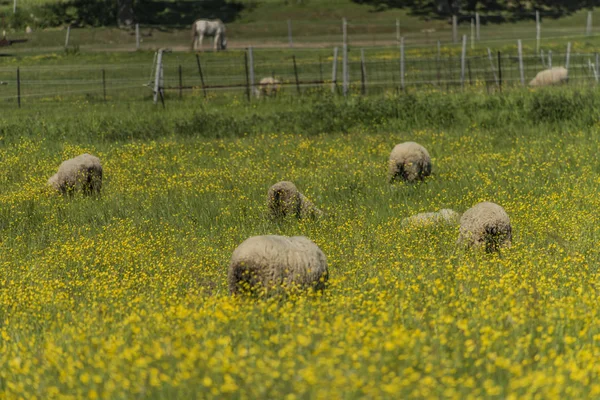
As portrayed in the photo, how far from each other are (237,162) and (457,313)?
12703 mm

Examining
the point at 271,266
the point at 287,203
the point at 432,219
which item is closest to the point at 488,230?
the point at 432,219

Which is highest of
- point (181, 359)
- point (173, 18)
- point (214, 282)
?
point (173, 18)

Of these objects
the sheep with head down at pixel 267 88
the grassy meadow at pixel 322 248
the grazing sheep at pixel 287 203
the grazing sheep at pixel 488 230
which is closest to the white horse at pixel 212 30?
the sheep with head down at pixel 267 88

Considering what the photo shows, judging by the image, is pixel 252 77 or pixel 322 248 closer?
pixel 322 248

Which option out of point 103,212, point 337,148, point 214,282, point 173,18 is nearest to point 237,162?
point 337,148

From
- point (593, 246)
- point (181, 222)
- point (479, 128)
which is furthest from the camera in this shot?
point (479, 128)

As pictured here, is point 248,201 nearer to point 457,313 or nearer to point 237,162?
point 237,162

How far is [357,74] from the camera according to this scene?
1566 inches

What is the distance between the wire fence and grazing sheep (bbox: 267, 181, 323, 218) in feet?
53.8

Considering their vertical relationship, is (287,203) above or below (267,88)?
below

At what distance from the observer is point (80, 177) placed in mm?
17156

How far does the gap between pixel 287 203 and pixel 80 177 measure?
207 inches

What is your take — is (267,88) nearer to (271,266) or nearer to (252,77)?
(252,77)

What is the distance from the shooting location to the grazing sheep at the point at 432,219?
13.1 metres
